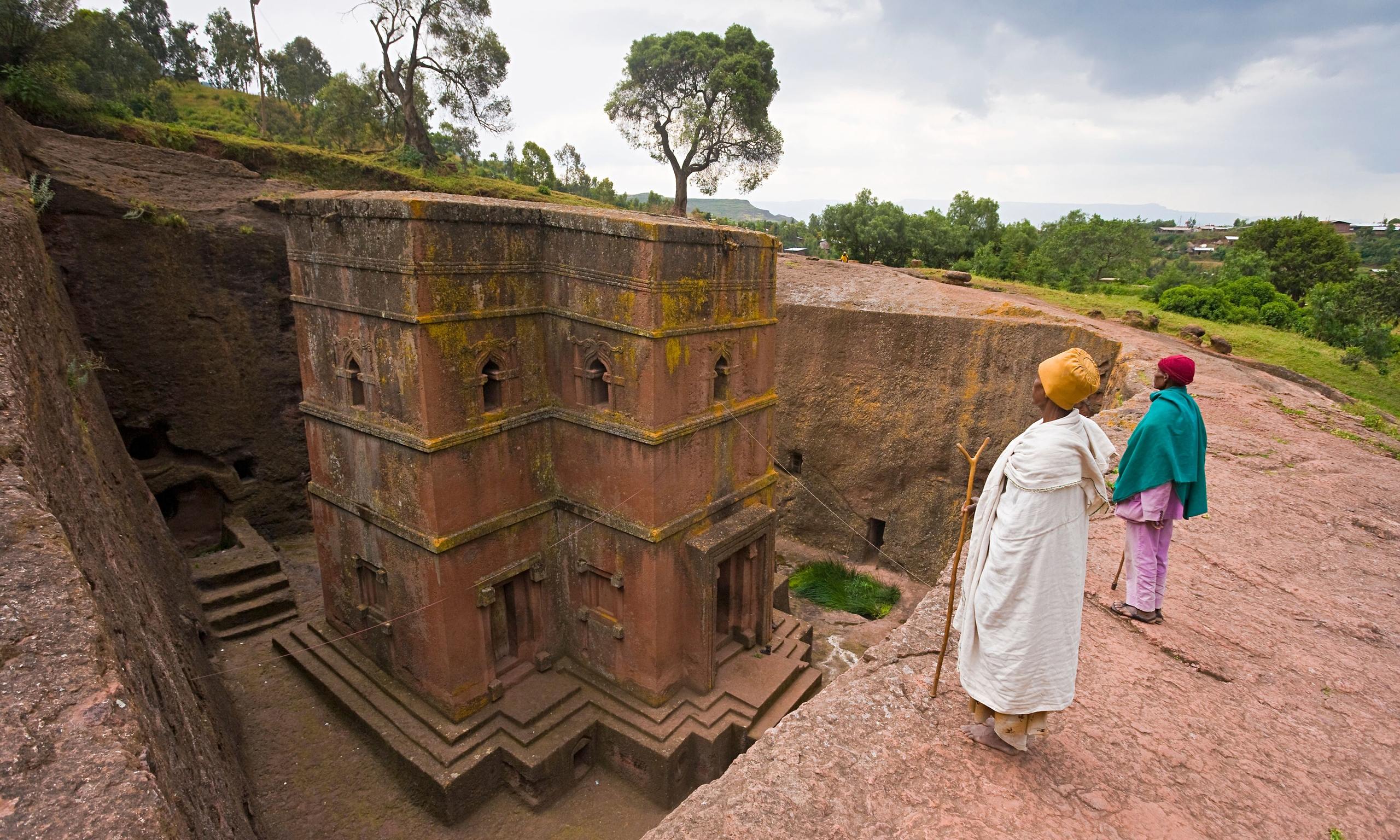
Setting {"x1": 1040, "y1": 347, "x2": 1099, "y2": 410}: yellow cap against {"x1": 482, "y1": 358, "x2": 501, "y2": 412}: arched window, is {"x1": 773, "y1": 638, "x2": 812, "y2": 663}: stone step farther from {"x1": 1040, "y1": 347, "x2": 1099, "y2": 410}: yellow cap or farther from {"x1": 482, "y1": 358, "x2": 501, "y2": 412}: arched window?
{"x1": 1040, "y1": 347, "x2": 1099, "y2": 410}: yellow cap

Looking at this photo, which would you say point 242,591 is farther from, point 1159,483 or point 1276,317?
point 1276,317

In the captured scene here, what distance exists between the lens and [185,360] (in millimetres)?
12266

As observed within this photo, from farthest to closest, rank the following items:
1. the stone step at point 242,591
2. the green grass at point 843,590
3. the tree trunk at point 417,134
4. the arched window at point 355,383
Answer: the tree trunk at point 417,134
the green grass at point 843,590
the stone step at point 242,591
the arched window at point 355,383

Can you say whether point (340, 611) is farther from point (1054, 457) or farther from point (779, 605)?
point (1054, 457)

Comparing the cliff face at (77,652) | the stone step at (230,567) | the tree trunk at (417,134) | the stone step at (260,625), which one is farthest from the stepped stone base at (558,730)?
the tree trunk at (417,134)

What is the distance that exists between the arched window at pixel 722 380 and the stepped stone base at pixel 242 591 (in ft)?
25.6

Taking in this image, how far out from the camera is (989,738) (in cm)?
312

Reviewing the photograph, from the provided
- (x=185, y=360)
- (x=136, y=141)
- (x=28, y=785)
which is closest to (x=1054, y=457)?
(x=28, y=785)

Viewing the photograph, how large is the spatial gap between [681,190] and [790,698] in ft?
83.7

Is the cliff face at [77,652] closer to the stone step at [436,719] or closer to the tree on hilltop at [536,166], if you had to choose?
the stone step at [436,719]

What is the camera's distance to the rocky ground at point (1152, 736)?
2852mm

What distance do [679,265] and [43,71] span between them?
1532 cm

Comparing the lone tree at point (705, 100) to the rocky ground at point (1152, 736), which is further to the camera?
the lone tree at point (705, 100)

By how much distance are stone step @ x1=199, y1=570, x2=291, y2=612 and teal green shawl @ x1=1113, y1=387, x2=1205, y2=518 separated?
1168 centimetres
